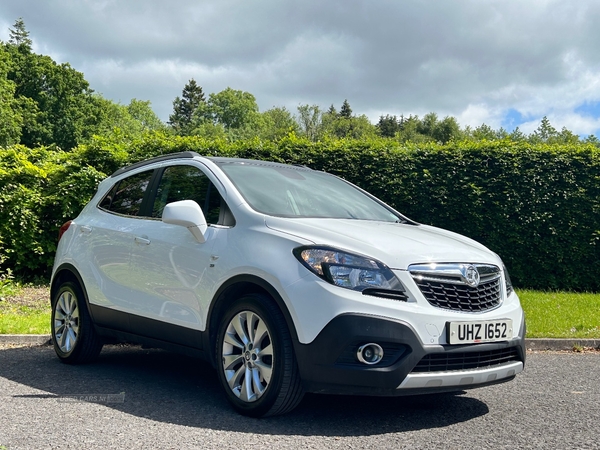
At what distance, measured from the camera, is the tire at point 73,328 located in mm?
6602

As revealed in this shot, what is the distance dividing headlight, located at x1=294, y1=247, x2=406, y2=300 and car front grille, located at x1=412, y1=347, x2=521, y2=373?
45cm

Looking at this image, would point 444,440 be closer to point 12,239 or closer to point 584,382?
point 584,382

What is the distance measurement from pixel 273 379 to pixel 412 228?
178 cm

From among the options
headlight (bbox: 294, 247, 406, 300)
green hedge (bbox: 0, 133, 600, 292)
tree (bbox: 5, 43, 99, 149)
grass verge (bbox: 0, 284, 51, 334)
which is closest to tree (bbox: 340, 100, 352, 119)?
tree (bbox: 5, 43, 99, 149)

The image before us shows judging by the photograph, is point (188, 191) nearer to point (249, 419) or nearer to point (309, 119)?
point (249, 419)

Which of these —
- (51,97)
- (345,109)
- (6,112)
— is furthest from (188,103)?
(6,112)

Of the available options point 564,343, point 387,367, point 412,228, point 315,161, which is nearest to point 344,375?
point 387,367

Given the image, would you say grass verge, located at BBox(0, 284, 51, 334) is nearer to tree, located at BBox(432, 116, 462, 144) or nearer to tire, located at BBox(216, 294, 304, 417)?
tire, located at BBox(216, 294, 304, 417)

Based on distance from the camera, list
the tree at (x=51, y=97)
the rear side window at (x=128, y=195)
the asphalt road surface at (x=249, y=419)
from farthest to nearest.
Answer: the tree at (x=51, y=97)
the rear side window at (x=128, y=195)
the asphalt road surface at (x=249, y=419)

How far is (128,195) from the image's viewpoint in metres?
6.54

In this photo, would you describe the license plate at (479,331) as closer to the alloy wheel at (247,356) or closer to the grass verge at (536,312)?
the alloy wheel at (247,356)

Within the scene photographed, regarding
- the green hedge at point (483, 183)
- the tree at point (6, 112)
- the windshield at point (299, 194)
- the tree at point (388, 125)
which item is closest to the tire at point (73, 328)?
the windshield at point (299, 194)

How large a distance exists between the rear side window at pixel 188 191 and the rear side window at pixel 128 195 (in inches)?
10.4

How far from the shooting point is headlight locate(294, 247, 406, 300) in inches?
172
